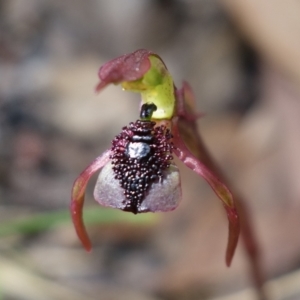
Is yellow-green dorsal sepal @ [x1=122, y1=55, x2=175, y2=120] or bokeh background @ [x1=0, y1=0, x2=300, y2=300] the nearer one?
yellow-green dorsal sepal @ [x1=122, y1=55, x2=175, y2=120]

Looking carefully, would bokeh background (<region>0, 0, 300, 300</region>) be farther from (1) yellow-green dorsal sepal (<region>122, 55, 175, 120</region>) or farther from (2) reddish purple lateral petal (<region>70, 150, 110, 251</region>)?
(1) yellow-green dorsal sepal (<region>122, 55, 175, 120</region>)

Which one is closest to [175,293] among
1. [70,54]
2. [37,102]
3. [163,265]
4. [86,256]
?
[163,265]

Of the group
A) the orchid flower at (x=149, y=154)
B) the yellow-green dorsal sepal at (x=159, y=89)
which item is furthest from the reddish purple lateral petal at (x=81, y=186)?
the yellow-green dorsal sepal at (x=159, y=89)

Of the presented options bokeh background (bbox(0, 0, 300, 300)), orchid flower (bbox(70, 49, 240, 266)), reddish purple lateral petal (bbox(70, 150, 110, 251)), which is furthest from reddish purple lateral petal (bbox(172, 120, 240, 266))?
bokeh background (bbox(0, 0, 300, 300))

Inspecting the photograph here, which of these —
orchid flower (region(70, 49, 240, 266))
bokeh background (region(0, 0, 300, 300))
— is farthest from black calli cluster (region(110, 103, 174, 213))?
bokeh background (region(0, 0, 300, 300))

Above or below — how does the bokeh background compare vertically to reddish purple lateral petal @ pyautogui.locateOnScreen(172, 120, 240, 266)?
above

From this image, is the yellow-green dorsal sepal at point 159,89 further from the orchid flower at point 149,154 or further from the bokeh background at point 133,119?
the bokeh background at point 133,119
